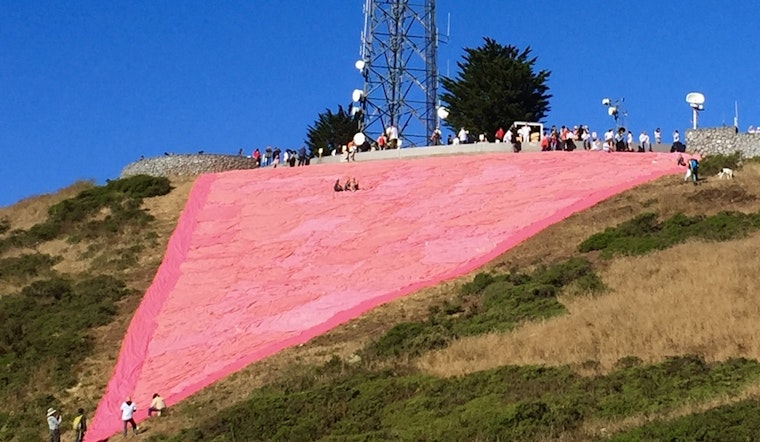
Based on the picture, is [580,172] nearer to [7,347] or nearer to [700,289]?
[700,289]

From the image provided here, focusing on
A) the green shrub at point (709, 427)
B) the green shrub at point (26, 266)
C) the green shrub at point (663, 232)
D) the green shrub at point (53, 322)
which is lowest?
the green shrub at point (53, 322)

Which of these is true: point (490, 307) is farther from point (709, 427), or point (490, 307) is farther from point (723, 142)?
point (723, 142)

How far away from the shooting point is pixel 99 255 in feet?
135

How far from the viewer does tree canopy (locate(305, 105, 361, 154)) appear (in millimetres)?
70438

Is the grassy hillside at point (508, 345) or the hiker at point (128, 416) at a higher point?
the grassy hillside at point (508, 345)

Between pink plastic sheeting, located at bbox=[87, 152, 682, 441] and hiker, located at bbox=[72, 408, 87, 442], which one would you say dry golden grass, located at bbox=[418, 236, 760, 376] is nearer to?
pink plastic sheeting, located at bbox=[87, 152, 682, 441]

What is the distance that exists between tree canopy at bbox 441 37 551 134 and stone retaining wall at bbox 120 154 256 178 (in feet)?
38.1

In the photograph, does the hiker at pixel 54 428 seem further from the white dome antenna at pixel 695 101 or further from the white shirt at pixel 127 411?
the white dome antenna at pixel 695 101

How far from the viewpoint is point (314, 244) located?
3825 cm

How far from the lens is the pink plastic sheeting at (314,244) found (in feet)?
102

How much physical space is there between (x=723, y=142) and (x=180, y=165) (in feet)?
70.7

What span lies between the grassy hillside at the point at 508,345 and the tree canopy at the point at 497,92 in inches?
688

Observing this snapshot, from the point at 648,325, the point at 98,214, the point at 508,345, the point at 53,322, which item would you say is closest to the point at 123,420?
the point at 508,345

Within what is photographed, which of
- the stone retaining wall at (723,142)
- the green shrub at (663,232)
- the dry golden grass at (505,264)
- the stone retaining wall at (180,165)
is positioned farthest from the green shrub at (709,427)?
the stone retaining wall at (180,165)
